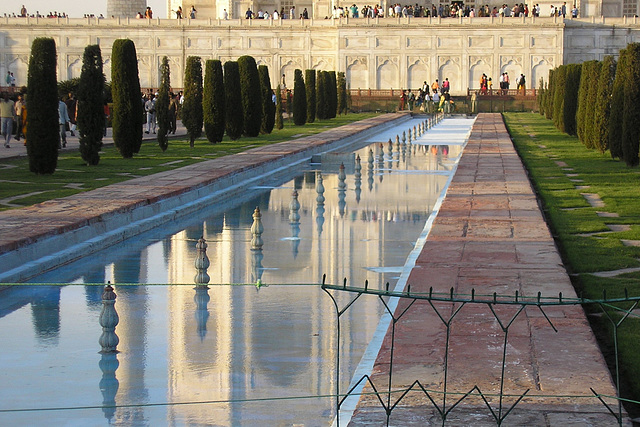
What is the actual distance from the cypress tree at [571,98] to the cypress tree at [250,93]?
6.96 meters

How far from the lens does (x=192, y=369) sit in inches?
184

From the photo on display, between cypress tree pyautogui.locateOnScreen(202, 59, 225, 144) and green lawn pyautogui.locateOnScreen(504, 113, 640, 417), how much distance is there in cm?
584

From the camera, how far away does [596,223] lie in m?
8.83

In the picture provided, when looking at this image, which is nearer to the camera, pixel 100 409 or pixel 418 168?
pixel 100 409

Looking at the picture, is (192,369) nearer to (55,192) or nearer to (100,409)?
(100,409)

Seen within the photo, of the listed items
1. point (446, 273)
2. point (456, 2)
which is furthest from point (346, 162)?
point (456, 2)

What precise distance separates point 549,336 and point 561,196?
6810 millimetres

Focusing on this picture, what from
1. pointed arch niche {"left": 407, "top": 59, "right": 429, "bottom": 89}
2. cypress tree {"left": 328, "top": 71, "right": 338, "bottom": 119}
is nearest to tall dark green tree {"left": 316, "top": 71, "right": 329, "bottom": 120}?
cypress tree {"left": 328, "top": 71, "right": 338, "bottom": 119}

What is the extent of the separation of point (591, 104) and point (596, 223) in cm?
927

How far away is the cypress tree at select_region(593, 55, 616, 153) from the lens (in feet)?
53.5

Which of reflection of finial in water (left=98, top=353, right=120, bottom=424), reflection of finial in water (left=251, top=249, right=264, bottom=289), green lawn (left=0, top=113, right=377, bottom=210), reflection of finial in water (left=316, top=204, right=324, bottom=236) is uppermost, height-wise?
green lawn (left=0, top=113, right=377, bottom=210)

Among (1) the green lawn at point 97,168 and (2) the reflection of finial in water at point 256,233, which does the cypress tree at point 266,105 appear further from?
(2) the reflection of finial in water at point 256,233

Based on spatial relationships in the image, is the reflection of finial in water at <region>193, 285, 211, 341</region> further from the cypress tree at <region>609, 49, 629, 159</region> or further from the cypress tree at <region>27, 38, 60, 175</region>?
the cypress tree at <region>609, 49, 629, 159</region>

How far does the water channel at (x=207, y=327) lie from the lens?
4148 millimetres
